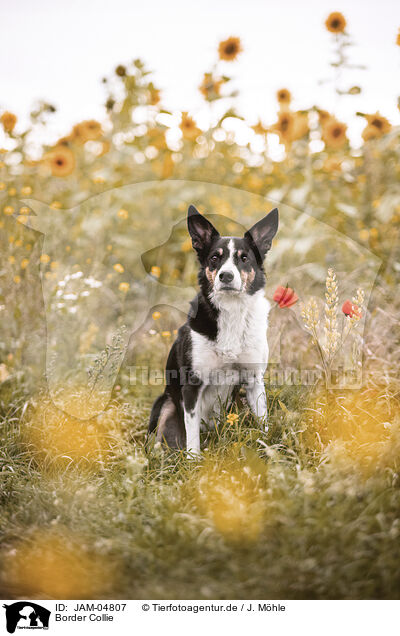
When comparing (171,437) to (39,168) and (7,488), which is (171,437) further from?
(39,168)

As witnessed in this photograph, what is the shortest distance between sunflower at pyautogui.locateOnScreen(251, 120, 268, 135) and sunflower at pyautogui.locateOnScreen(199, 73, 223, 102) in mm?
583

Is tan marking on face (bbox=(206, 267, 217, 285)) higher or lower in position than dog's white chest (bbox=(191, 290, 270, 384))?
higher

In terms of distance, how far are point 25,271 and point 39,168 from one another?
1304 millimetres

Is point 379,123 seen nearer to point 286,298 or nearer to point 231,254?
point 286,298

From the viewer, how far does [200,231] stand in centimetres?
271

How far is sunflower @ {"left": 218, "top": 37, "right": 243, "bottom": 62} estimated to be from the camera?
376cm

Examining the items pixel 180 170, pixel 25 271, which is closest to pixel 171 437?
pixel 25 271

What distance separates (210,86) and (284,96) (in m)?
0.66

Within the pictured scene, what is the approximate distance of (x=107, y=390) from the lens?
3.30m

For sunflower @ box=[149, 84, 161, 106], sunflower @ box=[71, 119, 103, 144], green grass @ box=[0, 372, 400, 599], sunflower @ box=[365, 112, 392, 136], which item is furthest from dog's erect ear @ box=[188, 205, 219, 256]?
sunflower @ box=[71, 119, 103, 144]
